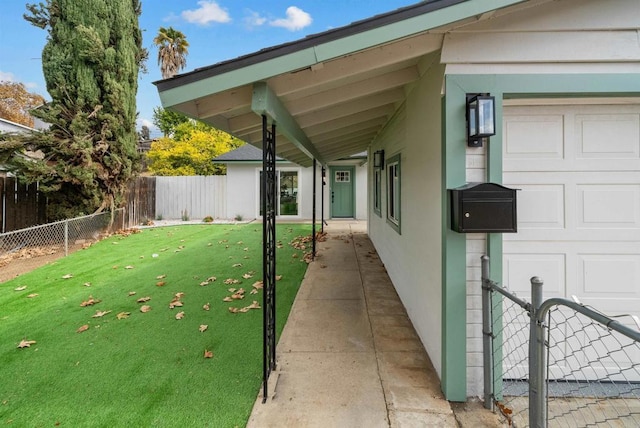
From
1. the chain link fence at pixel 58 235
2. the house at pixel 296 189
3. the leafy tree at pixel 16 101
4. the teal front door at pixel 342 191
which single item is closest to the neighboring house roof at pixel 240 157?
the house at pixel 296 189

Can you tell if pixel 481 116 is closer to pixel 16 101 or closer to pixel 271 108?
pixel 271 108

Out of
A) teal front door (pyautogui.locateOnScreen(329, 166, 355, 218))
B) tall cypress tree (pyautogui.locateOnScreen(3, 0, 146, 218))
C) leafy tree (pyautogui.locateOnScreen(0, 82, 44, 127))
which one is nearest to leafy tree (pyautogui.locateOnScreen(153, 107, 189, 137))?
leafy tree (pyautogui.locateOnScreen(0, 82, 44, 127))

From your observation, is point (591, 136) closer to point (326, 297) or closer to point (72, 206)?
point (326, 297)

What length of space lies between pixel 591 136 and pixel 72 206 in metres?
11.3

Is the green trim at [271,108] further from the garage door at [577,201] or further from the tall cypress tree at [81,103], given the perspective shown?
the tall cypress tree at [81,103]

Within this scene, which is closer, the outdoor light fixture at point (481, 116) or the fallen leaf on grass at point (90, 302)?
the outdoor light fixture at point (481, 116)

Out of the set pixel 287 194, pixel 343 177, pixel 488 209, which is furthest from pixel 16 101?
pixel 488 209

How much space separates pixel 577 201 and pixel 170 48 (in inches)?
997

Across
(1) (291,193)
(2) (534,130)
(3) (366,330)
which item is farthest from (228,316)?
(1) (291,193)

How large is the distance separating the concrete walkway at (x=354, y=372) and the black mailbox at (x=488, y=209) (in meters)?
1.36

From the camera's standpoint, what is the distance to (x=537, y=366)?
167 cm

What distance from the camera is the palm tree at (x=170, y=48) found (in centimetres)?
2086

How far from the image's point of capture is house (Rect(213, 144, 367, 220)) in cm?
1294

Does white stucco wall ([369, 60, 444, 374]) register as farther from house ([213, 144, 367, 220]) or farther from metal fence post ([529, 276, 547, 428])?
house ([213, 144, 367, 220])
